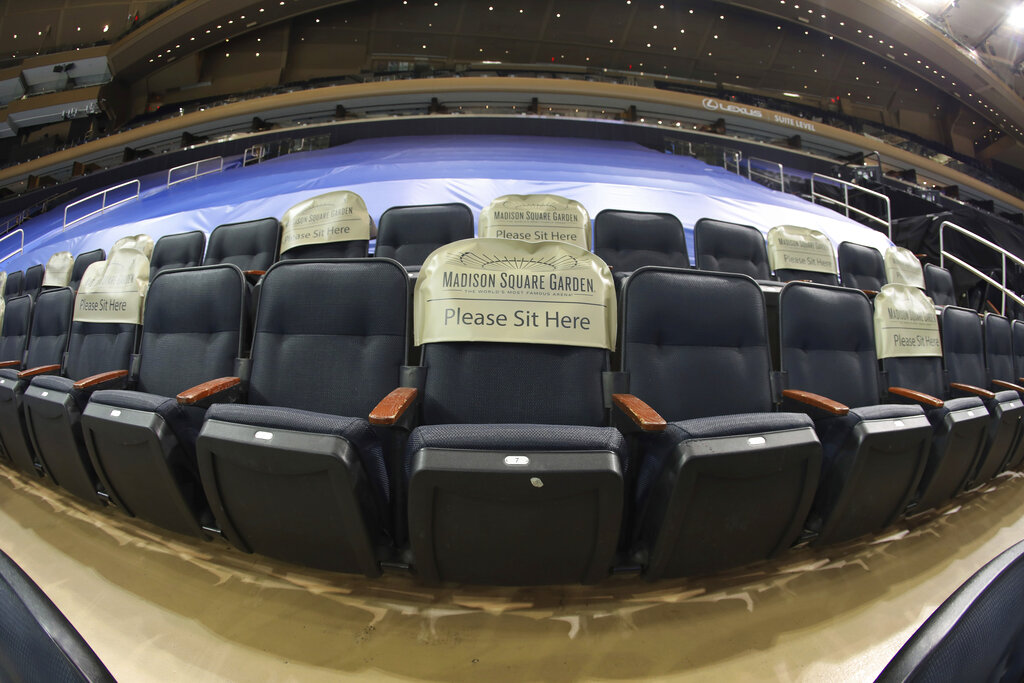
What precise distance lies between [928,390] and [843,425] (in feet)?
2.75

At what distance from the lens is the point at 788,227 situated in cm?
220

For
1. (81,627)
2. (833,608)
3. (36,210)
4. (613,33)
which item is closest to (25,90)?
(36,210)

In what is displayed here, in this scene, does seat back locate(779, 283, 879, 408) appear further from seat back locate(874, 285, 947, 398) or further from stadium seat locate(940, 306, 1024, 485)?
stadium seat locate(940, 306, 1024, 485)

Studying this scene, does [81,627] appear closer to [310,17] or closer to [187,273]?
[187,273]

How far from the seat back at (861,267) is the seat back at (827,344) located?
4.55ft

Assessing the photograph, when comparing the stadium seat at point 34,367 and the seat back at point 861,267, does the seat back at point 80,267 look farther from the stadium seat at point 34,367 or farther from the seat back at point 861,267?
the seat back at point 861,267

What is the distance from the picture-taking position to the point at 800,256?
212cm

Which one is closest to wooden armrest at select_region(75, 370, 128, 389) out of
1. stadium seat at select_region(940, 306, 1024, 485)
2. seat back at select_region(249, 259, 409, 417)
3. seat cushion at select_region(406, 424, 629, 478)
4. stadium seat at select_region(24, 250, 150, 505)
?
stadium seat at select_region(24, 250, 150, 505)

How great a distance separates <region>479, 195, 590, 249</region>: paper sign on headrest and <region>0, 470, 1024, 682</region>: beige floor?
130 centimetres

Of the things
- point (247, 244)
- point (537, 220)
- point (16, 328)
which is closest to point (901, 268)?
point (537, 220)

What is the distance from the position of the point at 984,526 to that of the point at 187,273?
2187mm

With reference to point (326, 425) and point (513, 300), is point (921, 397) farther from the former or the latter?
point (326, 425)

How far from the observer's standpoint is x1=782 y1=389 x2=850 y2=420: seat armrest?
2.63 feet

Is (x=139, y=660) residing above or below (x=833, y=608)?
above
